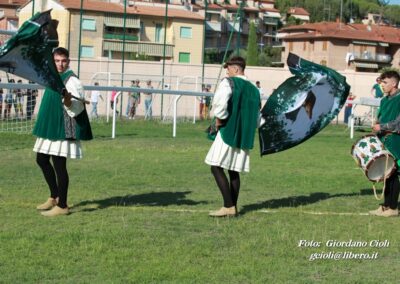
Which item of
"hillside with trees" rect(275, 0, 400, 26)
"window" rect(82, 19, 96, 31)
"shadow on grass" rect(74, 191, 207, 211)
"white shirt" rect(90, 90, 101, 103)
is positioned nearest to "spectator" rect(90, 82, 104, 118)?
"white shirt" rect(90, 90, 101, 103)

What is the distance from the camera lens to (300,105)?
10.7 metres

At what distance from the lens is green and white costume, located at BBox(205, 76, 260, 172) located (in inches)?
375

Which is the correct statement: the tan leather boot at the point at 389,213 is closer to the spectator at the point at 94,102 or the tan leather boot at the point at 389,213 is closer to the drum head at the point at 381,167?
the drum head at the point at 381,167

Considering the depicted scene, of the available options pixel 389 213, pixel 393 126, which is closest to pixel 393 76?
pixel 393 126

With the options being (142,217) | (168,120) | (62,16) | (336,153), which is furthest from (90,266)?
(62,16)

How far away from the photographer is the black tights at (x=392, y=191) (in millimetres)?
10266

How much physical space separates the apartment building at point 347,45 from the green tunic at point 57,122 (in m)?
85.5

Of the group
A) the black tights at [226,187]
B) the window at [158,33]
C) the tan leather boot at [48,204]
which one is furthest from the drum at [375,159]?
the window at [158,33]

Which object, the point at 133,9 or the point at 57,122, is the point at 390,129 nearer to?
the point at 57,122

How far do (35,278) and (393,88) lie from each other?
5.28m

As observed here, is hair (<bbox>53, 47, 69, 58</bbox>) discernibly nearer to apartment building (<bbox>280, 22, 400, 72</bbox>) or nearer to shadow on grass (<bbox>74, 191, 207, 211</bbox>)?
shadow on grass (<bbox>74, 191, 207, 211</bbox>)

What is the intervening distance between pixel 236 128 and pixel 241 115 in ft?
0.54

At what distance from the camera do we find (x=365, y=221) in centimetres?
970

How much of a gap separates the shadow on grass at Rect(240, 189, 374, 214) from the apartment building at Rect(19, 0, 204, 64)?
23.1 meters
